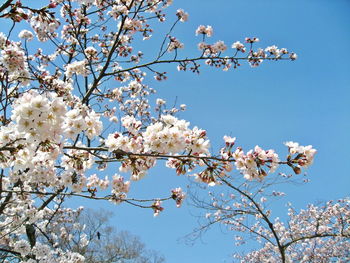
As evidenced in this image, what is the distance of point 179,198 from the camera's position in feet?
11.2

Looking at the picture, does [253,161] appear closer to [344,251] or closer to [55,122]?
[55,122]

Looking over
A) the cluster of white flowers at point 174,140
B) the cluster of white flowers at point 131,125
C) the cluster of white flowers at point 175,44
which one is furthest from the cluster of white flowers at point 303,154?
the cluster of white flowers at point 175,44

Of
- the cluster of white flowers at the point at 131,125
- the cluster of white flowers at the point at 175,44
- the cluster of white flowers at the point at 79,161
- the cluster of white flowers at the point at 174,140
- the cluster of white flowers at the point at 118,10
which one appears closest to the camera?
the cluster of white flowers at the point at 174,140

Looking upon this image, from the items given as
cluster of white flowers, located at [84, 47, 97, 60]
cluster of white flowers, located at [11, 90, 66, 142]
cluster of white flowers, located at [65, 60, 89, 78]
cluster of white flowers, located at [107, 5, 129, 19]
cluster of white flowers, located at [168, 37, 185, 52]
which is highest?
cluster of white flowers, located at [168, 37, 185, 52]

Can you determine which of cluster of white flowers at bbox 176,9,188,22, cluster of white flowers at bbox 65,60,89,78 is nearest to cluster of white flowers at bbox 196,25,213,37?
cluster of white flowers at bbox 176,9,188,22

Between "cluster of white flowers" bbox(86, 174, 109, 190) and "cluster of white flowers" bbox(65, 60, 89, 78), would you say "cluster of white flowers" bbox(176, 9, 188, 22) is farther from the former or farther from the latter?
"cluster of white flowers" bbox(86, 174, 109, 190)

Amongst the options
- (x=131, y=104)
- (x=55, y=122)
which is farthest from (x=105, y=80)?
(x=55, y=122)

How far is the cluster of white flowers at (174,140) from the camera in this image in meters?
2.15

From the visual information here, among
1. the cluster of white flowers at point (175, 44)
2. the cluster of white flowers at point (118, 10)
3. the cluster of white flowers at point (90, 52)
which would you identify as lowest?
the cluster of white flowers at point (90, 52)

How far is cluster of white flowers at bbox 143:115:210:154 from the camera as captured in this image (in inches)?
84.7

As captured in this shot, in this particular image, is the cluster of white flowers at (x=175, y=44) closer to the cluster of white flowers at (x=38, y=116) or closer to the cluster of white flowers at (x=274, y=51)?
the cluster of white flowers at (x=274, y=51)

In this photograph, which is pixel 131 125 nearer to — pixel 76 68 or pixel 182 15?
pixel 76 68

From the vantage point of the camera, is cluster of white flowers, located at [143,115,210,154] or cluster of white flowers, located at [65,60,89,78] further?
cluster of white flowers, located at [65,60,89,78]

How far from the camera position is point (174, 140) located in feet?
7.06
